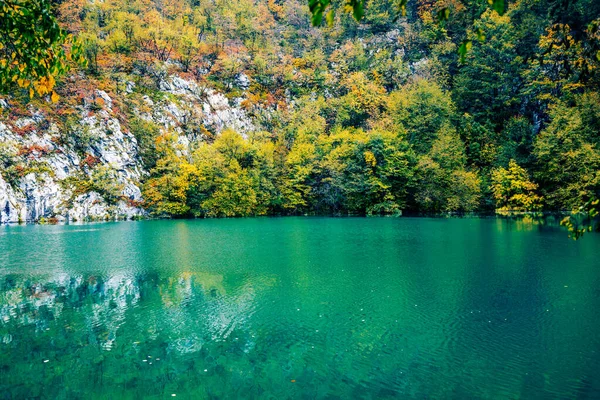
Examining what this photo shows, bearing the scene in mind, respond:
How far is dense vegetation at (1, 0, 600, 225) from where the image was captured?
39312 mm

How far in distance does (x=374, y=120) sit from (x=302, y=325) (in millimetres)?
45472

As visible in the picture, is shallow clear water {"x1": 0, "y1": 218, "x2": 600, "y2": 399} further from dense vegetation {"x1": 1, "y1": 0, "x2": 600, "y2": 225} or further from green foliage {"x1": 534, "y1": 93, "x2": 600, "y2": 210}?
dense vegetation {"x1": 1, "y1": 0, "x2": 600, "y2": 225}

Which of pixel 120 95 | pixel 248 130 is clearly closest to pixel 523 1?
pixel 248 130

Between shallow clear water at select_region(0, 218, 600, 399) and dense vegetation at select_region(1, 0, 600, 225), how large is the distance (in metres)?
25.4

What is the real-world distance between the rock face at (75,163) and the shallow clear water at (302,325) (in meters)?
22.0

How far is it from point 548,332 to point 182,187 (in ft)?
133

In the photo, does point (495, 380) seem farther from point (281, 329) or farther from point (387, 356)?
point (281, 329)

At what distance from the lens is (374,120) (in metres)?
51.4

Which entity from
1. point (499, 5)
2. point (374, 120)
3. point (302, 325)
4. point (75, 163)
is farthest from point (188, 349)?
point (374, 120)

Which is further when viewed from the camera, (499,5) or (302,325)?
(302,325)

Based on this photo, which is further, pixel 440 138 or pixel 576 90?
pixel 440 138

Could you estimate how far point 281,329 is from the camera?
28.4ft

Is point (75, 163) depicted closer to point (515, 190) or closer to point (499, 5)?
point (515, 190)

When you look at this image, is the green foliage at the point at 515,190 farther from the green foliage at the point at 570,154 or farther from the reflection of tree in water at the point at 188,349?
the reflection of tree in water at the point at 188,349
